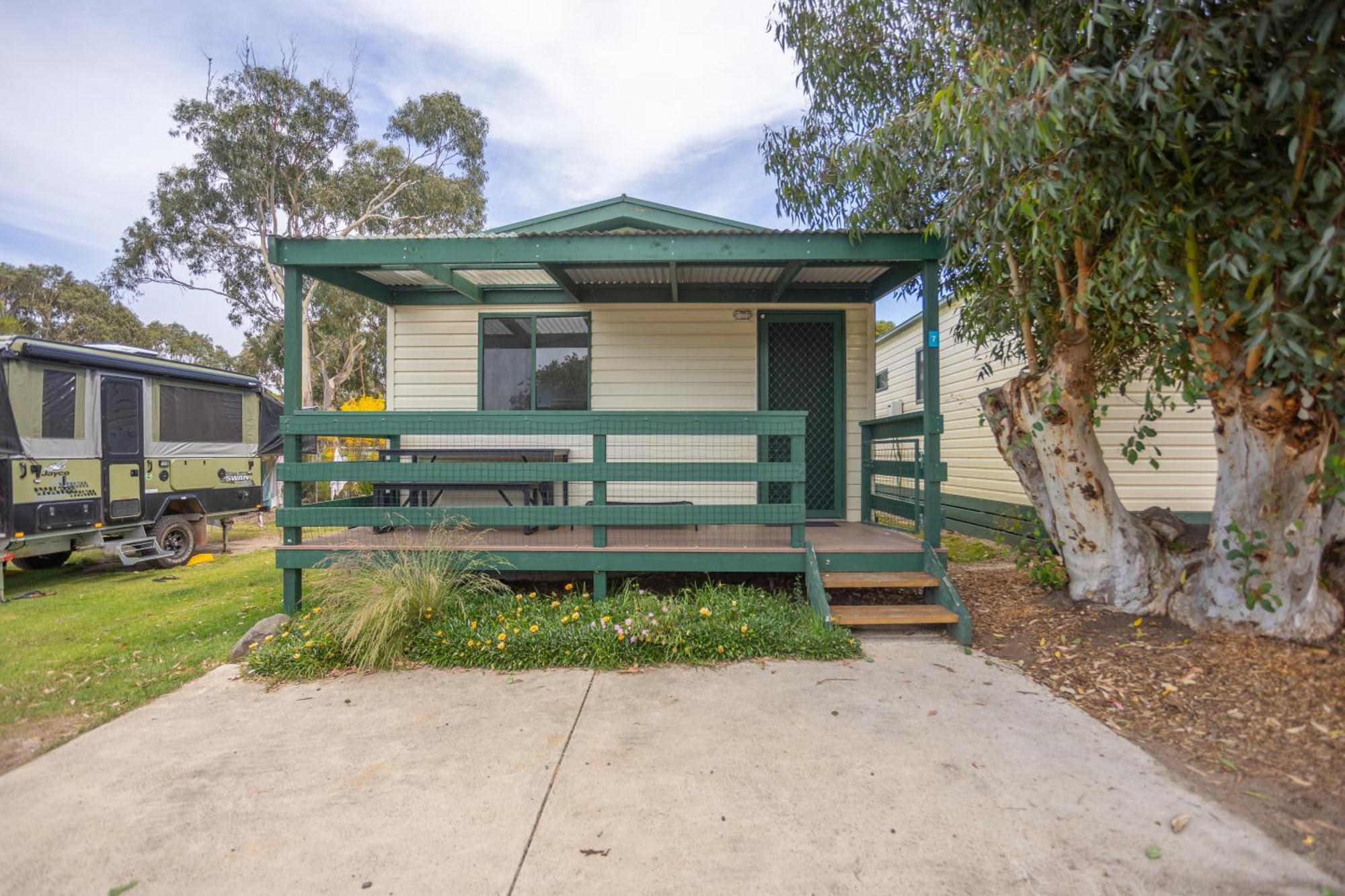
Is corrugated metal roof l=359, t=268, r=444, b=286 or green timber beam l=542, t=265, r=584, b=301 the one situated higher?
corrugated metal roof l=359, t=268, r=444, b=286

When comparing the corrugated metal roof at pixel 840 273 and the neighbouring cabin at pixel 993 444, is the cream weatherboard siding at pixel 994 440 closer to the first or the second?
the neighbouring cabin at pixel 993 444

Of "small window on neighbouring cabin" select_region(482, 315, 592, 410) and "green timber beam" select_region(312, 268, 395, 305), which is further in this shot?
"small window on neighbouring cabin" select_region(482, 315, 592, 410)

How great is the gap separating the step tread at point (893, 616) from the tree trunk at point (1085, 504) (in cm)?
110

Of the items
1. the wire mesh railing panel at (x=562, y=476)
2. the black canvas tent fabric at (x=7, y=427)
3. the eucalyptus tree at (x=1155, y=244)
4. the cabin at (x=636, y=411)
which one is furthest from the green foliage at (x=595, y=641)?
the black canvas tent fabric at (x=7, y=427)

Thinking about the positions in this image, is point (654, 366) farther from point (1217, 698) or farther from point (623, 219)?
point (1217, 698)

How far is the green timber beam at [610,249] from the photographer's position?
4951 mm

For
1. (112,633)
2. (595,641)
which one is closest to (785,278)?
(595,641)

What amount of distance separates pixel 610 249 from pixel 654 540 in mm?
2428

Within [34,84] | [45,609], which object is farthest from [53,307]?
[45,609]

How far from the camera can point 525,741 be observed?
9.87 feet

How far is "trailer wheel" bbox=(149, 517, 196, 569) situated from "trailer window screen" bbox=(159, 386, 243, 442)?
1.13m

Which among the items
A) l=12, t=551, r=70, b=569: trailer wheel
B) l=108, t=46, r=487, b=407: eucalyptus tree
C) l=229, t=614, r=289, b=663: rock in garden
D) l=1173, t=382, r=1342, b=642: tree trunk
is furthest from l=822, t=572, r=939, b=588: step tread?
l=108, t=46, r=487, b=407: eucalyptus tree

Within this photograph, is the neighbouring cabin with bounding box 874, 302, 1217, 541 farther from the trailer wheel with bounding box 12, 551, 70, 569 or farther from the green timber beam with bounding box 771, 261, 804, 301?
the trailer wheel with bounding box 12, 551, 70, 569

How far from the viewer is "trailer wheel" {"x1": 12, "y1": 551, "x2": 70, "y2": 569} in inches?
320
